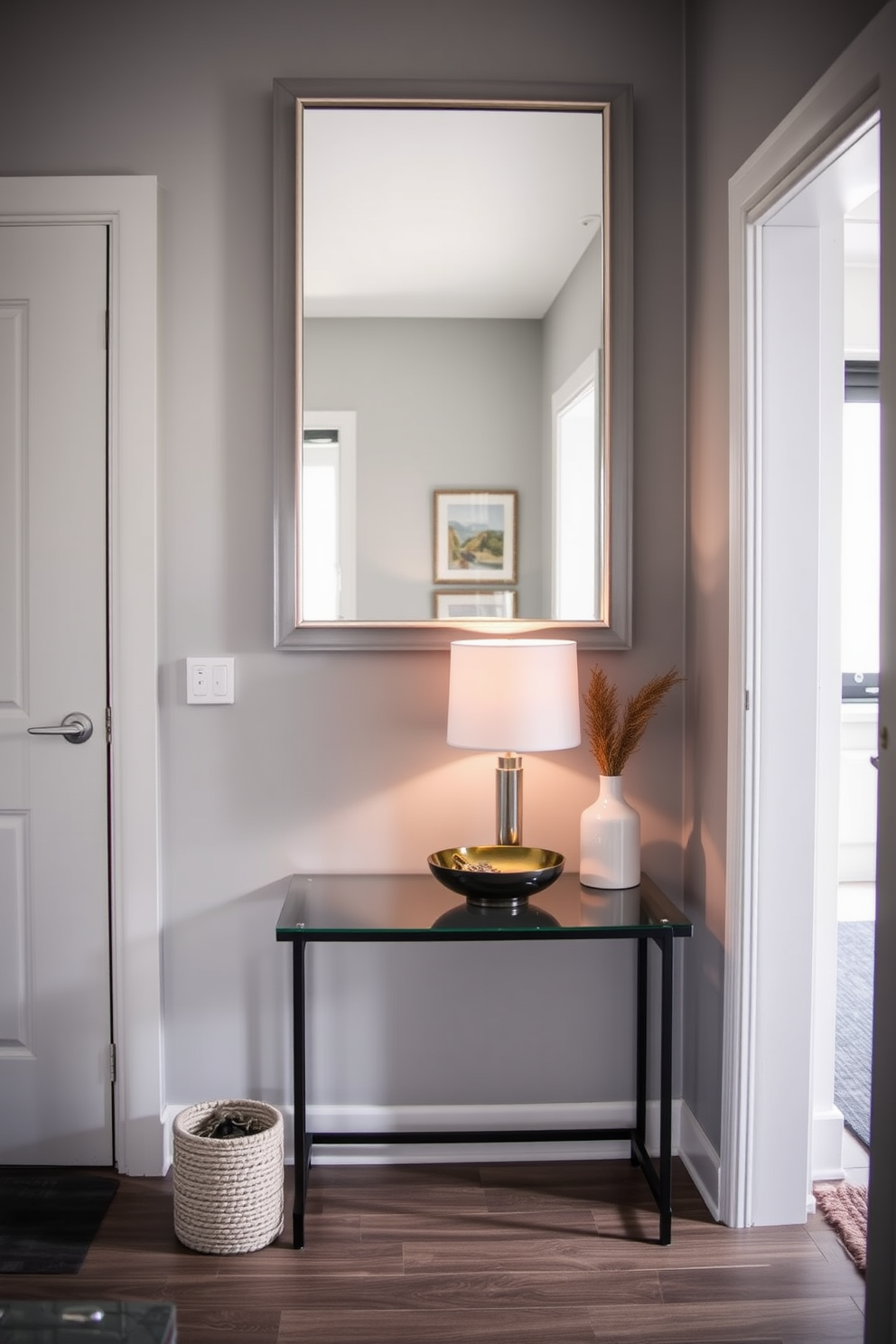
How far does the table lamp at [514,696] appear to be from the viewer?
2.26 metres

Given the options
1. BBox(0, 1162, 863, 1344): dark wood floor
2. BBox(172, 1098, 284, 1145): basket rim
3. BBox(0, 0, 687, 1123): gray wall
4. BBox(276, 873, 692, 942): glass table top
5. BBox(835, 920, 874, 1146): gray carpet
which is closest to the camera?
BBox(0, 1162, 863, 1344): dark wood floor

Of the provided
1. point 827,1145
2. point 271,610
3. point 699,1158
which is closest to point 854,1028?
point 827,1145

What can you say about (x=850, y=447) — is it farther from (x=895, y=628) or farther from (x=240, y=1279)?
(x=240, y=1279)

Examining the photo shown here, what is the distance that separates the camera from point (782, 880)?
2.21 meters

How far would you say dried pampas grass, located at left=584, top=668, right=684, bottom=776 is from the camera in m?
2.39

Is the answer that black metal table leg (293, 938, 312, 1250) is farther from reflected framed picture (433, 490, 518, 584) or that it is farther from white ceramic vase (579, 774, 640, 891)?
reflected framed picture (433, 490, 518, 584)

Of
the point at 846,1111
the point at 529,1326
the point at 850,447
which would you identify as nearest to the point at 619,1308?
the point at 529,1326

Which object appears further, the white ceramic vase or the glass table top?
the white ceramic vase

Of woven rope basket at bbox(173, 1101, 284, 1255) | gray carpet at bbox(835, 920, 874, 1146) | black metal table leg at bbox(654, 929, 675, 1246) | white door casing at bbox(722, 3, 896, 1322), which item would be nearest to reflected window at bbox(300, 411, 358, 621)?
white door casing at bbox(722, 3, 896, 1322)

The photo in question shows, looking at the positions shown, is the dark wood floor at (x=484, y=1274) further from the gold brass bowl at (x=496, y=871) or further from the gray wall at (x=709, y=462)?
the gold brass bowl at (x=496, y=871)

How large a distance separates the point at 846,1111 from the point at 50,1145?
1.92 metres

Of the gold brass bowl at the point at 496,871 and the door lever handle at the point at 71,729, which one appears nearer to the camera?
the gold brass bowl at the point at 496,871

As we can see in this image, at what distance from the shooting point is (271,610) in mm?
2529

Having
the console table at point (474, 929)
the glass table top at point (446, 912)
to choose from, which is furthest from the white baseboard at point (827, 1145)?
the glass table top at point (446, 912)
